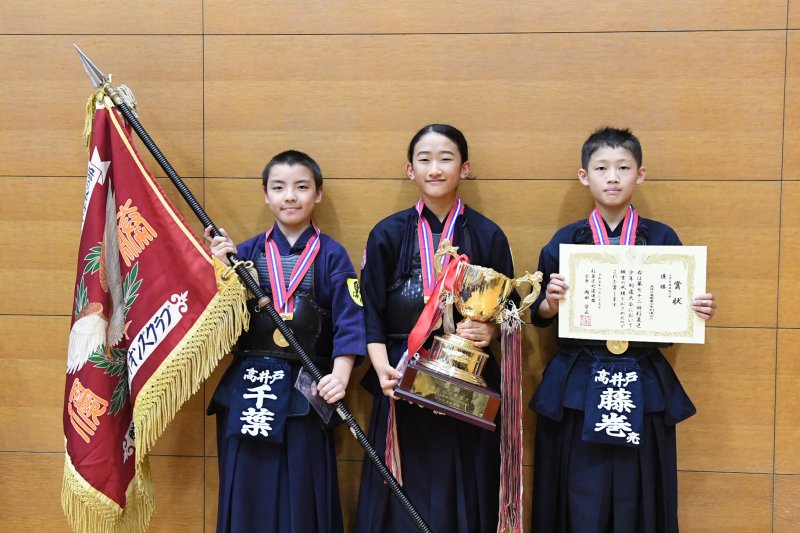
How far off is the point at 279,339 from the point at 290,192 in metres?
0.57

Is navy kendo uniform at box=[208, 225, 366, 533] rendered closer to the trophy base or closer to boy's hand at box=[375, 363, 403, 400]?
boy's hand at box=[375, 363, 403, 400]

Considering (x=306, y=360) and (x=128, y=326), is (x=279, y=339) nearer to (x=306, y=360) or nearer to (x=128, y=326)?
(x=306, y=360)

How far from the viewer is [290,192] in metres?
2.20

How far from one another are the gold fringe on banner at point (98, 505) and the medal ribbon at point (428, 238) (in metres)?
1.33

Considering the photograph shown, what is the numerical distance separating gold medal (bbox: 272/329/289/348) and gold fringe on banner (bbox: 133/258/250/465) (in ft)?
0.38

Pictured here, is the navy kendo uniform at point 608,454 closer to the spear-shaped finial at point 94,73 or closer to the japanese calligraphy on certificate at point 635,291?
the japanese calligraphy on certificate at point 635,291

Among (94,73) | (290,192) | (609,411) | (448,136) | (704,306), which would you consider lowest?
(609,411)

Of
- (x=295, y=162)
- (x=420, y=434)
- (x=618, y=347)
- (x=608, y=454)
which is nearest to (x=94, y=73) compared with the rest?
(x=295, y=162)

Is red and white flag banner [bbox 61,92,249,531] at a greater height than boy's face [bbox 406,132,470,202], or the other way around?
boy's face [bbox 406,132,470,202]

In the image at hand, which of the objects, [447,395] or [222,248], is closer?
[447,395]

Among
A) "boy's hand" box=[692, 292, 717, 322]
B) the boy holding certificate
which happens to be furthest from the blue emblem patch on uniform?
"boy's hand" box=[692, 292, 717, 322]

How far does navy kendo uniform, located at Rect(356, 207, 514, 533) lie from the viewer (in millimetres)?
2113

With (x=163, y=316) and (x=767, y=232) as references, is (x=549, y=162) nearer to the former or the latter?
(x=767, y=232)

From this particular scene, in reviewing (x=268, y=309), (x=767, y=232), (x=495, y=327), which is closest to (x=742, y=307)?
(x=767, y=232)
